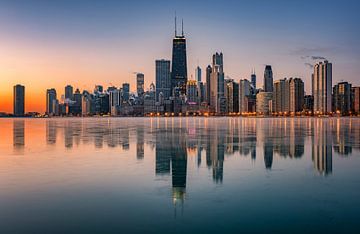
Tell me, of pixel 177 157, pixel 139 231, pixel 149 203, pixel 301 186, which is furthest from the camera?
pixel 177 157

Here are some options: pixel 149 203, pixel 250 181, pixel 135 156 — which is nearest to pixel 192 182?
pixel 250 181

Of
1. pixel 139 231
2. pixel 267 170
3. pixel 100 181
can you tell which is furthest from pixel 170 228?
pixel 267 170

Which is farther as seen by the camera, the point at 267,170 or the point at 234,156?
the point at 234,156

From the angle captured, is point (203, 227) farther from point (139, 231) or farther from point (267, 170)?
point (267, 170)

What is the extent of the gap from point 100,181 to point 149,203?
5.04 meters

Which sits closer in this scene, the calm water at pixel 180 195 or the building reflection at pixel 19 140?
the calm water at pixel 180 195

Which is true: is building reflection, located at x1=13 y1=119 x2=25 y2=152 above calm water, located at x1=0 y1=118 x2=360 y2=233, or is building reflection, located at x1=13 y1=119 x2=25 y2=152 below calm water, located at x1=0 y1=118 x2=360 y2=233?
above

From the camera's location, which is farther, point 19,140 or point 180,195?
point 19,140

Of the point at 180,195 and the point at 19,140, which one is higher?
the point at 19,140

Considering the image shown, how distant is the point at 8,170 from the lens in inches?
786

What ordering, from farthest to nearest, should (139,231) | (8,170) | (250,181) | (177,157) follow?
(177,157) → (8,170) → (250,181) → (139,231)

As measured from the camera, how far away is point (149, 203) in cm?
1302

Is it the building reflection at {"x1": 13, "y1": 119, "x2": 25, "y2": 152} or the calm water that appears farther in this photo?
the building reflection at {"x1": 13, "y1": 119, "x2": 25, "y2": 152}

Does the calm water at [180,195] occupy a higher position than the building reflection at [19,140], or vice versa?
the building reflection at [19,140]
